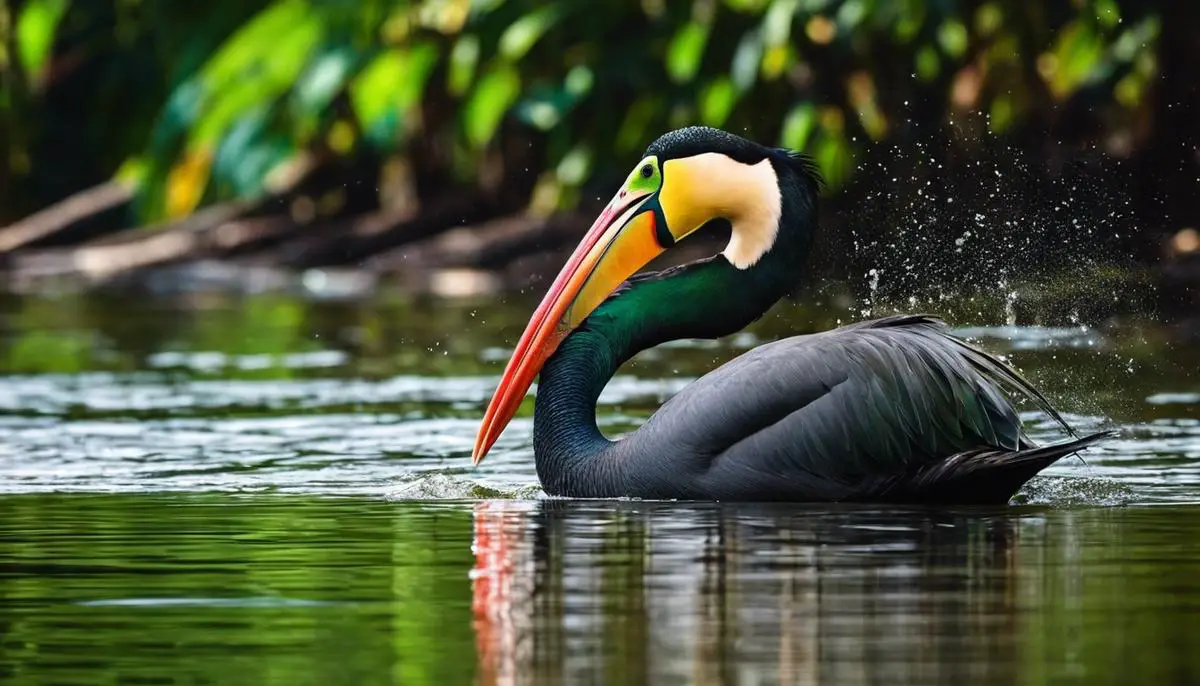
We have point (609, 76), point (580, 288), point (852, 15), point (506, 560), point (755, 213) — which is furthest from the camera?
point (609, 76)

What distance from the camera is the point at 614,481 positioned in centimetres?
913

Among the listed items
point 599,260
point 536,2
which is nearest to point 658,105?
point 536,2

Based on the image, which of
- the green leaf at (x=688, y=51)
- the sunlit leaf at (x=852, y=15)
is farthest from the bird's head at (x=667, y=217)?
the green leaf at (x=688, y=51)

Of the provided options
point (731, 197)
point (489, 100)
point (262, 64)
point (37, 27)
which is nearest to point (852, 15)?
point (489, 100)

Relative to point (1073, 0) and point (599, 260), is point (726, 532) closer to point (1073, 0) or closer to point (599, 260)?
point (599, 260)

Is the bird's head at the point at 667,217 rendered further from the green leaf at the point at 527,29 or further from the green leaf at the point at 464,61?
the green leaf at the point at 464,61

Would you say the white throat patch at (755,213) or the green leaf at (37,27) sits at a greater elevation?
the green leaf at (37,27)

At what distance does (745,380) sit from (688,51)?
13.3 meters

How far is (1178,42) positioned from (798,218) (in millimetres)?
11808

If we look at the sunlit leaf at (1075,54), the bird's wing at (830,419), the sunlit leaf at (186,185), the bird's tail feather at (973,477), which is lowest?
the bird's tail feather at (973,477)

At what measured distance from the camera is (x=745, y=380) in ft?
29.2

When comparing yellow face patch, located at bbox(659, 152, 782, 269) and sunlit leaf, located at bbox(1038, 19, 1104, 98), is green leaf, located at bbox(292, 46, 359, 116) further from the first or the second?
yellow face patch, located at bbox(659, 152, 782, 269)

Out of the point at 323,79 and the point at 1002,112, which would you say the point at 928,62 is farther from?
the point at 323,79

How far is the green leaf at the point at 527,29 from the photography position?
2273 cm
